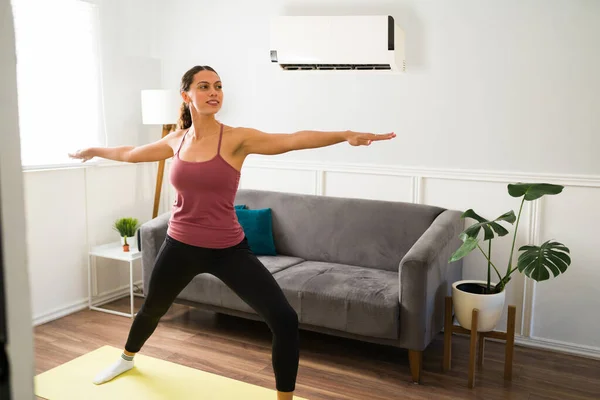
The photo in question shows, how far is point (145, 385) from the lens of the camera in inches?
114

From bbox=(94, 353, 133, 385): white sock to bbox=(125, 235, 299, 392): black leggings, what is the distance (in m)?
0.49

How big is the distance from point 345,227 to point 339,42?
3.53ft

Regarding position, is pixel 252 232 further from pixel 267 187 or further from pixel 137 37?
pixel 137 37

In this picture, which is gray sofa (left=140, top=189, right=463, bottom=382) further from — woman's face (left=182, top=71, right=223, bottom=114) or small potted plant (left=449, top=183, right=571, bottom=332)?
woman's face (left=182, top=71, right=223, bottom=114)

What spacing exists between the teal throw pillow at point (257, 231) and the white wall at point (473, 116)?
0.45 m

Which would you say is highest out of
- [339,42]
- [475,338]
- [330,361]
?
[339,42]

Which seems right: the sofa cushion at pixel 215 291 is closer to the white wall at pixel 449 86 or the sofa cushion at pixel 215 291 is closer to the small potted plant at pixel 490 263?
the white wall at pixel 449 86

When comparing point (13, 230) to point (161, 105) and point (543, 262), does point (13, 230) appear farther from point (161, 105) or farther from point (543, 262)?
point (161, 105)

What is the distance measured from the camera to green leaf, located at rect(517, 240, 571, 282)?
9.52 ft

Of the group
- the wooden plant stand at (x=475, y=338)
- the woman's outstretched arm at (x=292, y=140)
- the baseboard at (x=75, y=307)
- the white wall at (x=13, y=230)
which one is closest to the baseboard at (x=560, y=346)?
the wooden plant stand at (x=475, y=338)

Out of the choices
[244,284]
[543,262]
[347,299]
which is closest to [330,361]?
[347,299]

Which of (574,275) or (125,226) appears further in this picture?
(125,226)

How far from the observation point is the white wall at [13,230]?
0.54 metres

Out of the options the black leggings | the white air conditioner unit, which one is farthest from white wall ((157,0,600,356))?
the black leggings
